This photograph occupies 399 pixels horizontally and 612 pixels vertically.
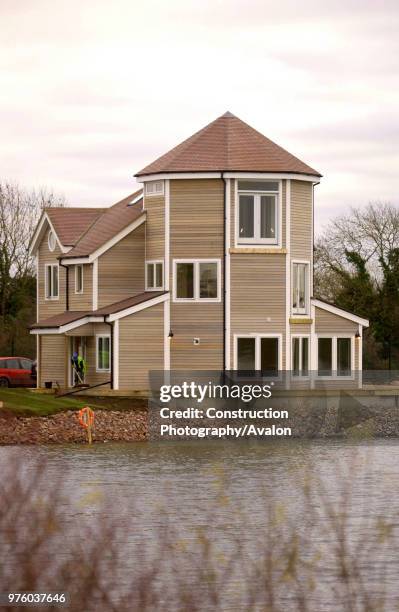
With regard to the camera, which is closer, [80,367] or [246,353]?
[246,353]

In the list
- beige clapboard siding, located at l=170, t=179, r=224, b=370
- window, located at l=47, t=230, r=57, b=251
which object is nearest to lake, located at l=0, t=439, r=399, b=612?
beige clapboard siding, located at l=170, t=179, r=224, b=370

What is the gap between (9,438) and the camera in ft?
139

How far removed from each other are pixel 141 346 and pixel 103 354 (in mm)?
1814

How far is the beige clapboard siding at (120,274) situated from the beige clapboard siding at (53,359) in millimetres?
2655

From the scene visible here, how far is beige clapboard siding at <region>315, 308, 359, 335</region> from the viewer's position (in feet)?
176

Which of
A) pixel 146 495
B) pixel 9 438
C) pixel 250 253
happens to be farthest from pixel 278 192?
pixel 146 495

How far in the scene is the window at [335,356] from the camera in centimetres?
5359

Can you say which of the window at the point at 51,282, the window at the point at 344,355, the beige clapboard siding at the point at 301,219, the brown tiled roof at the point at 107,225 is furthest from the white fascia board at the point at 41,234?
the window at the point at 344,355

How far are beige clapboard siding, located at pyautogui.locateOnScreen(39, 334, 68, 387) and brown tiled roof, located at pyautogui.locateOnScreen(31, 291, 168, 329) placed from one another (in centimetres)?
80

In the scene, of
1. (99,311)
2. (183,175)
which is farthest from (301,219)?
(99,311)

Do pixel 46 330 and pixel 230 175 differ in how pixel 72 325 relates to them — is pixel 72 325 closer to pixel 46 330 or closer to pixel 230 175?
pixel 46 330

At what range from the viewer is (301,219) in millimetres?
52750

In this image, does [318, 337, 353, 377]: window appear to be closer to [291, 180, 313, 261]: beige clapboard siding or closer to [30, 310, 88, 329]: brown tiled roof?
[291, 180, 313, 261]: beige clapboard siding

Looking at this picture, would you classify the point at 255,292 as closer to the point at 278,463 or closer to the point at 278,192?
the point at 278,192
